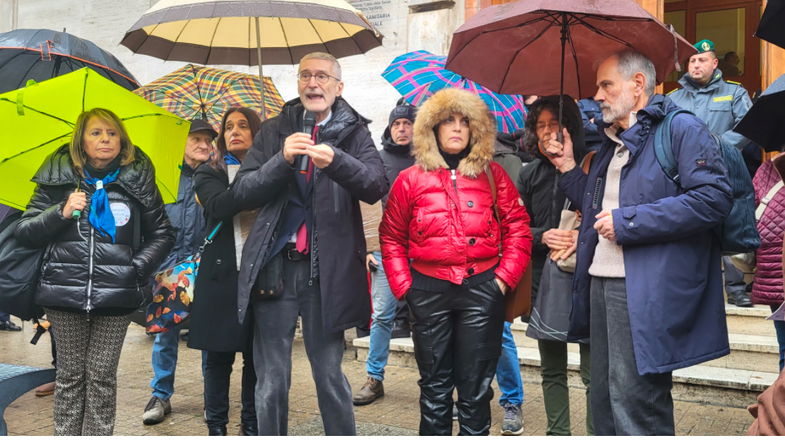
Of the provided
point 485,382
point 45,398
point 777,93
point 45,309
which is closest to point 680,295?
point 777,93

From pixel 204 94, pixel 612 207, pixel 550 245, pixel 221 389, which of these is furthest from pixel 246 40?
pixel 612 207

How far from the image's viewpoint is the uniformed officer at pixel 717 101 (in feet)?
20.3

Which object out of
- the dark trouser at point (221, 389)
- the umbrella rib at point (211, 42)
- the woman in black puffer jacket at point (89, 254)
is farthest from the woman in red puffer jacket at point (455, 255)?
the umbrella rib at point (211, 42)

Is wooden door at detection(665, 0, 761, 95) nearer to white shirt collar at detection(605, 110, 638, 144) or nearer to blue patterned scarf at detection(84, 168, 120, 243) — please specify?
white shirt collar at detection(605, 110, 638, 144)

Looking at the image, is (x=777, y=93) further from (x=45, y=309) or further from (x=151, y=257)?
(x=45, y=309)

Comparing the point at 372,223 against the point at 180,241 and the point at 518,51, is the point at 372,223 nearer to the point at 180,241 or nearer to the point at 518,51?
the point at 518,51

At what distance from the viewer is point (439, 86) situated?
4.83 metres

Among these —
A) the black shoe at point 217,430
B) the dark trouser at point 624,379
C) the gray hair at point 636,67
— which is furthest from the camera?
the black shoe at point 217,430

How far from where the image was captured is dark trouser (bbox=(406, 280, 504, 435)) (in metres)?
3.76

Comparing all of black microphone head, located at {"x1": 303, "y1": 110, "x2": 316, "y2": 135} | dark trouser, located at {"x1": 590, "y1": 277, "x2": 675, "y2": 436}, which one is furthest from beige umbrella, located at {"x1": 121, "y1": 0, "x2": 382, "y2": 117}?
dark trouser, located at {"x1": 590, "y1": 277, "x2": 675, "y2": 436}

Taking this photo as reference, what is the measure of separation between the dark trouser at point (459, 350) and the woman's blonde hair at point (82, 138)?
5.67 feet

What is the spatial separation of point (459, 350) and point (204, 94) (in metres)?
2.63

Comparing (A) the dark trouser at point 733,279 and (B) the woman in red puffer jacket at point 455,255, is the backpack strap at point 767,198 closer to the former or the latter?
(B) the woman in red puffer jacket at point 455,255

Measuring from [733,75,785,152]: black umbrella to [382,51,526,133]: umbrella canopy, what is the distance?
187 centimetres
